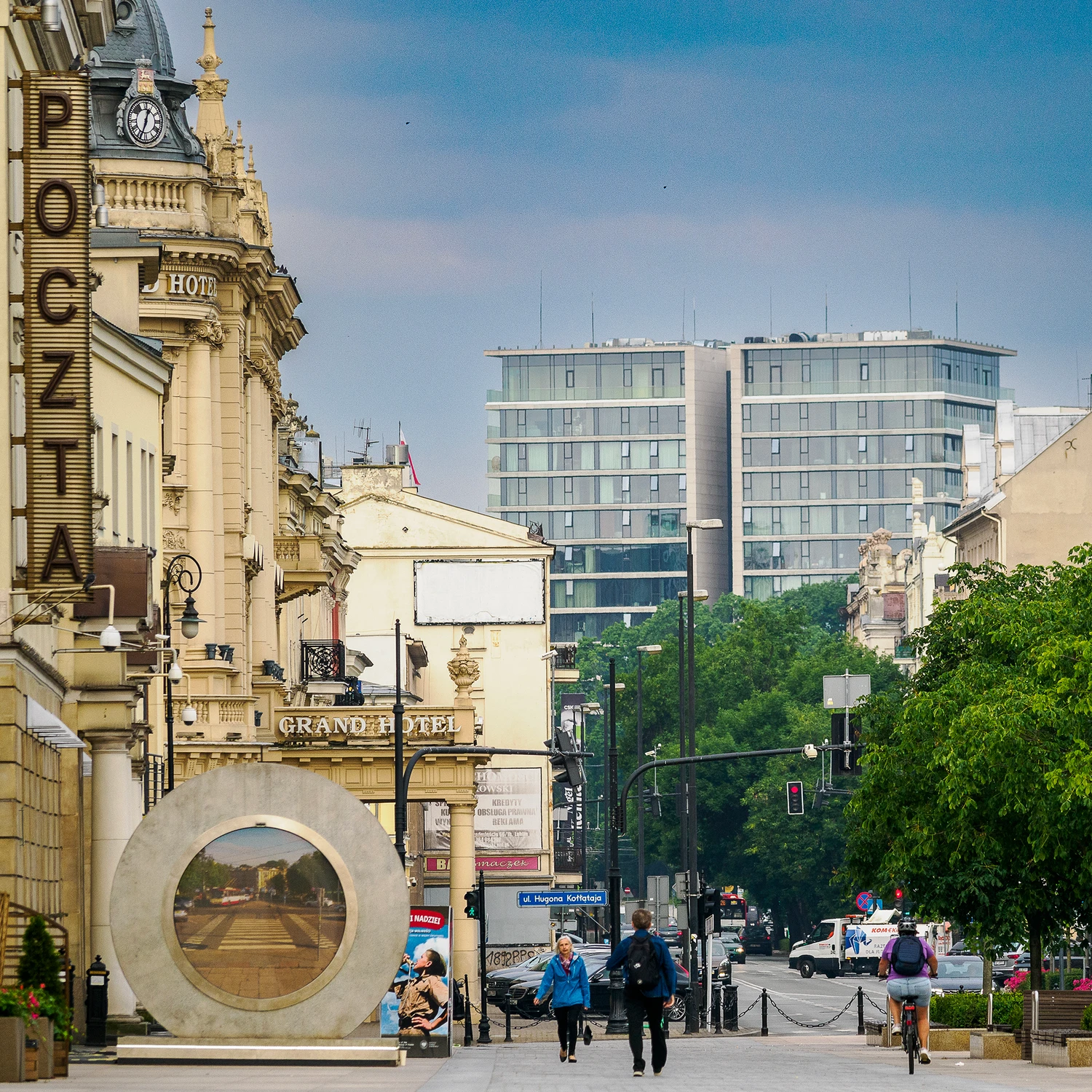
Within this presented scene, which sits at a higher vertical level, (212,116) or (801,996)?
(212,116)

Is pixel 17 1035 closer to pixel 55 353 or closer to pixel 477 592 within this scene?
pixel 55 353

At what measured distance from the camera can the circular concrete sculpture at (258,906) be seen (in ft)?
80.1

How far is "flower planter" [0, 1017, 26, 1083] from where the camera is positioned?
70.9 ft

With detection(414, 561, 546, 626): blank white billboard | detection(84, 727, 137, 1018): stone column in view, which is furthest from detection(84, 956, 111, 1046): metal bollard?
detection(414, 561, 546, 626): blank white billboard

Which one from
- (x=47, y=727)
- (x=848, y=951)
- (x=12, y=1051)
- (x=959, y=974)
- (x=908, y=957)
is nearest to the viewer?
(x=12, y=1051)

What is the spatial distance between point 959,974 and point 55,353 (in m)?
45.2

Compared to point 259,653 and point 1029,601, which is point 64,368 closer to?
point 1029,601

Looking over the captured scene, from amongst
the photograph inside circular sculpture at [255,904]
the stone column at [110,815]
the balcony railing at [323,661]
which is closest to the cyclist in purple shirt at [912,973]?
the photograph inside circular sculpture at [255,904]

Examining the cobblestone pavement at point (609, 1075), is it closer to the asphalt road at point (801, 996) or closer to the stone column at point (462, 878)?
the asphalt road at point (801, 996)

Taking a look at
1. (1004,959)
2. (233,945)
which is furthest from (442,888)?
(233,945)

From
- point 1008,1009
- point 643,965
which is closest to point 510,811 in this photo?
point 1008,1009

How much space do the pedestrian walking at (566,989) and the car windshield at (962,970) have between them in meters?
34.2

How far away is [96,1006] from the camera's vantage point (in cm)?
3216

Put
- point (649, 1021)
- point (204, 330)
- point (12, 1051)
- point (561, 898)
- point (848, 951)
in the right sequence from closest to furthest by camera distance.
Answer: point (12, 1051)
point (649, 1021)
point (204, 330)
point (561, 898)
point (848, 951)
